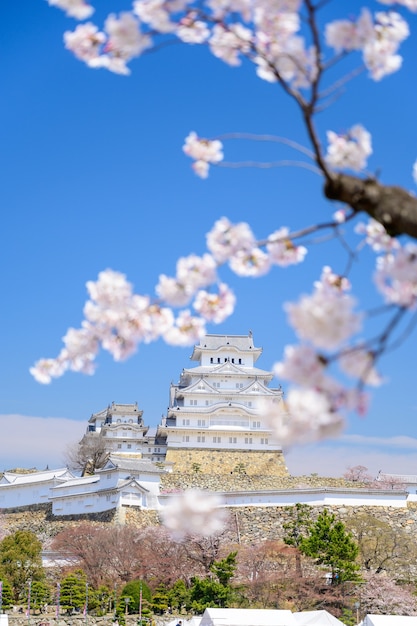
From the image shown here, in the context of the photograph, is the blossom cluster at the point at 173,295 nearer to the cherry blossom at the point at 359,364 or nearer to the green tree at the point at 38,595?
the cherry blossom at the point at 359,364

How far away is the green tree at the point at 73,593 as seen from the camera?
76.5ft

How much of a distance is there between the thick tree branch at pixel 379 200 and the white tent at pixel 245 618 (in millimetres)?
16679

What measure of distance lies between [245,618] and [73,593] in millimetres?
7612

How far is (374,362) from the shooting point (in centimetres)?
291

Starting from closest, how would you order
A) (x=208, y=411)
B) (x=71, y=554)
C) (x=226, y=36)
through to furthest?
(x=226, y=36), (x=71, y=554), (x=208, y=411)

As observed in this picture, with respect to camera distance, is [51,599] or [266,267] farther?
[51,599]

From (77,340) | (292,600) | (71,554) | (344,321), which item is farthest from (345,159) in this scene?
(71,554)

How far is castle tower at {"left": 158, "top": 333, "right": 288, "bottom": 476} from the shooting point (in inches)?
1432

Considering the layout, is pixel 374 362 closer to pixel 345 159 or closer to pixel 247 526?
pixel 345 159

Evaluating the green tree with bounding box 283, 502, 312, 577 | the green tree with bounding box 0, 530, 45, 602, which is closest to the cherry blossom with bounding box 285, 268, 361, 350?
the green tree with bounding box 283, 502, 312, 577

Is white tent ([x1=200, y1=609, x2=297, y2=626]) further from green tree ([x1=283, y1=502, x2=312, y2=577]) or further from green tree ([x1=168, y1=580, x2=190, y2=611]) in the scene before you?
green tree ([x1=283, y1=502, x2=312, y2=577])

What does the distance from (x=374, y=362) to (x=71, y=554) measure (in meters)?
26.8

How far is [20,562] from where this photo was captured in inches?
1015

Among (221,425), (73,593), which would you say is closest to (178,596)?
(73,593)
